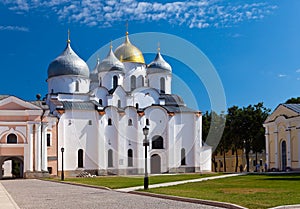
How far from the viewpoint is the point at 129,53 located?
66.6 meters

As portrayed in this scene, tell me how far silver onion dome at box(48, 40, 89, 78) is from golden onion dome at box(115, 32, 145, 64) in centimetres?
659

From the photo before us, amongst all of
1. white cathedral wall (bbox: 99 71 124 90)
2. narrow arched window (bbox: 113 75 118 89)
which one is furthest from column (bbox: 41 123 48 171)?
narrow arched window (bbox: 113 75 118 89)

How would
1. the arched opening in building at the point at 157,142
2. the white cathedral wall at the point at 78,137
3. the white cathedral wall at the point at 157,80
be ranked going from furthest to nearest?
1. the white cathedral wall at the point at 157,80
2. the arched opening in building at the point at 157,142
3. the white cathedral wall at the point at 78,137

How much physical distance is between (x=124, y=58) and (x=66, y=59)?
352 inches

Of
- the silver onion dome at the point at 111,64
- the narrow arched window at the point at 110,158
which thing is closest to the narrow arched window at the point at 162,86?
the silver onion dome at the point at 111,64

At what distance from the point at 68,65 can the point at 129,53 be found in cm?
996

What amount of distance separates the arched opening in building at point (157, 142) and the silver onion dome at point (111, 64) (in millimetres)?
9471

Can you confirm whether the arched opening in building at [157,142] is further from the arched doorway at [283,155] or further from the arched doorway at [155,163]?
the arched doorway at [283,155]

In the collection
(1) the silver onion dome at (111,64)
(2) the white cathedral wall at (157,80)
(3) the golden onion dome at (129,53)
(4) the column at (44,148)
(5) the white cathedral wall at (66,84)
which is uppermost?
(3) the golden onion dome at (129,53)

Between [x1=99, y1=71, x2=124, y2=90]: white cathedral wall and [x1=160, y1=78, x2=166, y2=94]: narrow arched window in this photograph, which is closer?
[x1=99, y1=71, x2=124, y2=90]: white cathedral wall

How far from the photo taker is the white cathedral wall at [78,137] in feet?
188

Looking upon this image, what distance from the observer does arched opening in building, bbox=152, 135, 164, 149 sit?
62562 millimetres

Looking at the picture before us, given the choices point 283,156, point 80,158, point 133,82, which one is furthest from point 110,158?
point 283,156

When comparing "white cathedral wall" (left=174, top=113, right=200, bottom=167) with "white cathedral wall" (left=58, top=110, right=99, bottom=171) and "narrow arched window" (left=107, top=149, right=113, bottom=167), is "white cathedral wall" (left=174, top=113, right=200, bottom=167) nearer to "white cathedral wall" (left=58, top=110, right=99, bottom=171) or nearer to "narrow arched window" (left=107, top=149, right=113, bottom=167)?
"narrow arched window" (left=107, top=149, right=113, bottom=167)
